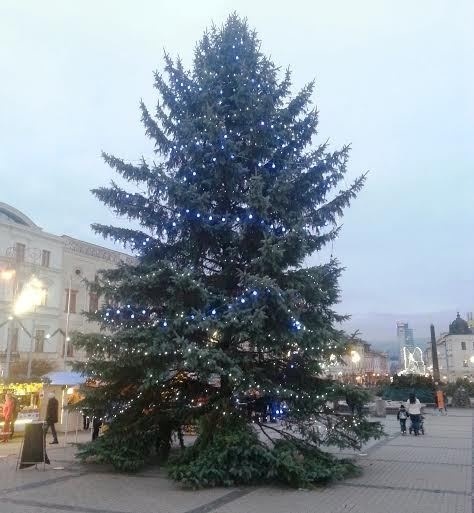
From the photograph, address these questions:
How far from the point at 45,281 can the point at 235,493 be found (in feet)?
115

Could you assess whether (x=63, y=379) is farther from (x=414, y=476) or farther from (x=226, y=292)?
(x=414, y=476)

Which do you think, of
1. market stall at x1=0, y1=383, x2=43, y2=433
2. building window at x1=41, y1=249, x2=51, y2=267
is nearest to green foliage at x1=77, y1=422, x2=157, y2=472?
market stall at x1=0, y1=383, x2=43, y2=433

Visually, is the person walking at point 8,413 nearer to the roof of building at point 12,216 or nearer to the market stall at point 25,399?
the market stall at point 25,399

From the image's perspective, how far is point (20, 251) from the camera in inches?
1575

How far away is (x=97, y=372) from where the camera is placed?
12133 mm

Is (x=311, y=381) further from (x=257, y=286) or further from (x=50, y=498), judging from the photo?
(x=50, y=498)

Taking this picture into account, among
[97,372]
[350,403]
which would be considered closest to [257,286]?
[350,403]

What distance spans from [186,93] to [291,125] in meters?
2.81

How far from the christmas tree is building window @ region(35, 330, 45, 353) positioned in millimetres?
30672

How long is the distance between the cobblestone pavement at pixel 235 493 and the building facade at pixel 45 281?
26.3 m

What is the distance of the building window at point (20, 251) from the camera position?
39362 mm

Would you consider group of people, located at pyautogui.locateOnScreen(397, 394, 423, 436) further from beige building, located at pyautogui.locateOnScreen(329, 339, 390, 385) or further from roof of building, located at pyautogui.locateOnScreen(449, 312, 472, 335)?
roof of building, located at pyautogui.locateOnScreen(449, 312, 472, 335)

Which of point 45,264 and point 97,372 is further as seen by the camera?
point 45,264

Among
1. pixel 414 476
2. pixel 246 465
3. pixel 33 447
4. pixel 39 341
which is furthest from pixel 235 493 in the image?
pixel 39 341
